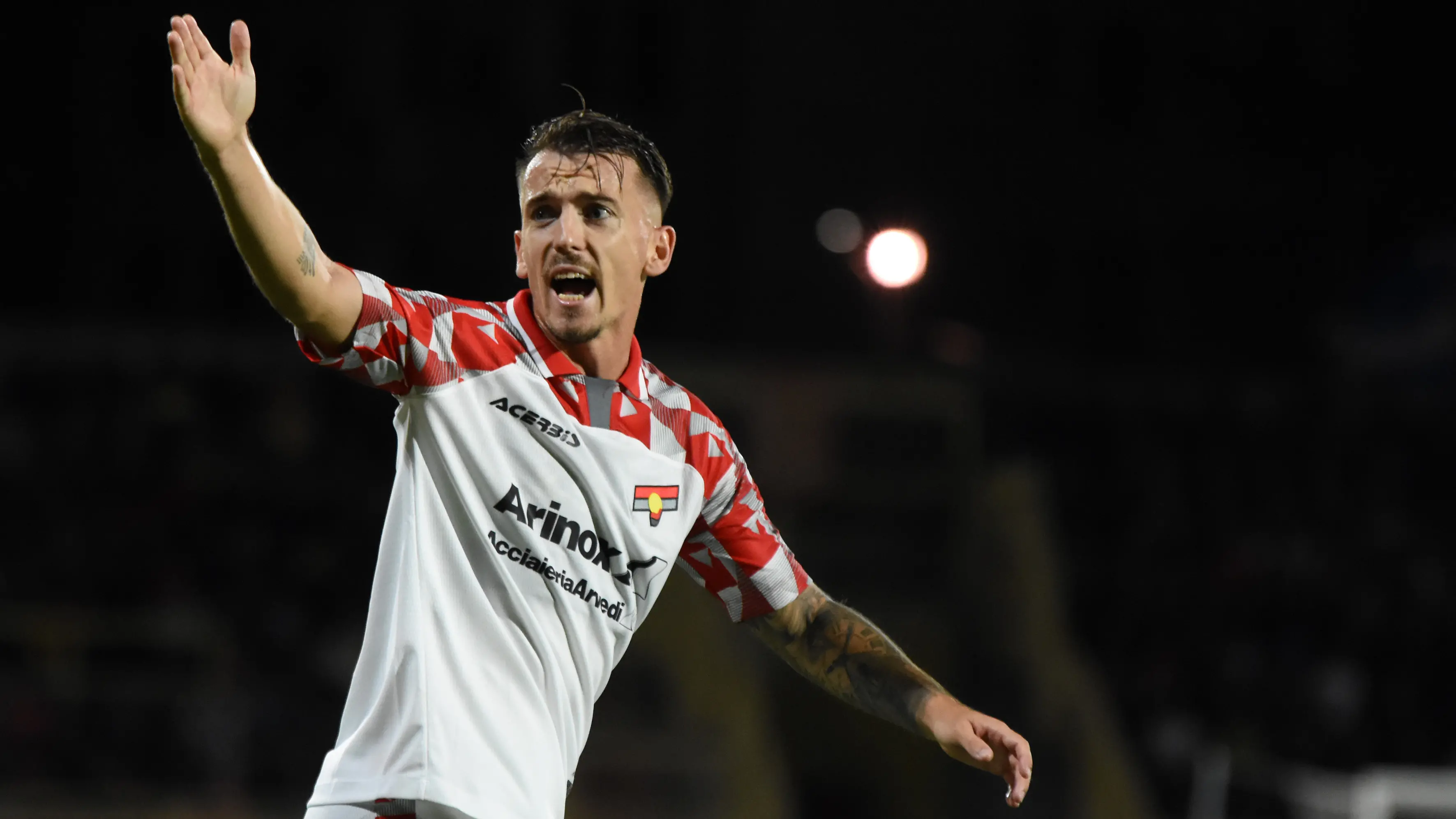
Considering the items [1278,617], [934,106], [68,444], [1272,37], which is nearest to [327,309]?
[68,444]

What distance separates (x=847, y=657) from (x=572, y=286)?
38.2 inches

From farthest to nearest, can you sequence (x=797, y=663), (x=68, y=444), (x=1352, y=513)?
(x=1352, y=513)
(x=68, y=444)
(x=797, y=663)

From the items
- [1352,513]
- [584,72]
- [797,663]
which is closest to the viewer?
[797,663]

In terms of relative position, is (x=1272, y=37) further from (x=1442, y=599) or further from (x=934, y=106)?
(x=1442, y=599)

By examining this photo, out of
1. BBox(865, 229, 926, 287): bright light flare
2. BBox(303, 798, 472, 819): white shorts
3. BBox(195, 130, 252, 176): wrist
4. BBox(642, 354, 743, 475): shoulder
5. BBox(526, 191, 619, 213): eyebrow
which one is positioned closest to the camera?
BBox(195, 130, 252, 176): wrist

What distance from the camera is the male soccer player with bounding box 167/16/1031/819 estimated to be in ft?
7.47

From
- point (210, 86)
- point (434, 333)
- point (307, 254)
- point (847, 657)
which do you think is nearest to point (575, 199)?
point (434, 333)

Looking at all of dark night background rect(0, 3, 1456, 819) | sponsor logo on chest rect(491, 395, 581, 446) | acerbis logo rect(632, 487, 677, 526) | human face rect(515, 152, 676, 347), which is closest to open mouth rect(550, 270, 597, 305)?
human face rect(515, 152, 676, 347)

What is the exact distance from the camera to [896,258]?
714 cm

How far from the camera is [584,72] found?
14758 mm

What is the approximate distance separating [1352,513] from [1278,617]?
4.83 feet

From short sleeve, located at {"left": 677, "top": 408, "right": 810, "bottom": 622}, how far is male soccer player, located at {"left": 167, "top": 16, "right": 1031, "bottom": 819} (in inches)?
0.7

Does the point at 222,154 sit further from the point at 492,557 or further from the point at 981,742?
the point at 981,742

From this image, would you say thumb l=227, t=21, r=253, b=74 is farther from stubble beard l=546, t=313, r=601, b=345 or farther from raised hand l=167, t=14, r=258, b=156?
stubble beard l=546, t=313, r=601, b=345
